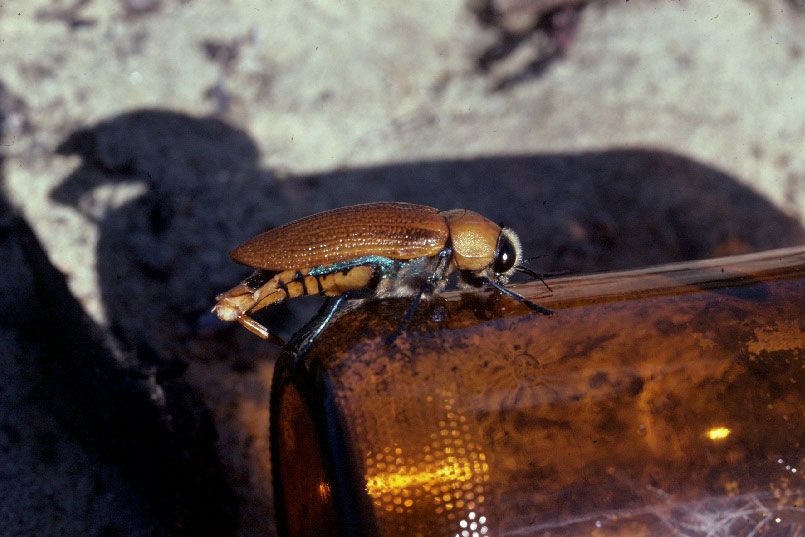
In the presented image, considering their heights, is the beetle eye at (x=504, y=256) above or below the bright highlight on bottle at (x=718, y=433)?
above

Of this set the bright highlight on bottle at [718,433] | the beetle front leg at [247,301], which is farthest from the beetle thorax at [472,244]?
the bright highlight on bottle at [718,433]

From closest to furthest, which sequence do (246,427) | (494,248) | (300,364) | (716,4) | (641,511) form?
(641,511) < (300,364) < (494,248) < (246,427) < (716,4)

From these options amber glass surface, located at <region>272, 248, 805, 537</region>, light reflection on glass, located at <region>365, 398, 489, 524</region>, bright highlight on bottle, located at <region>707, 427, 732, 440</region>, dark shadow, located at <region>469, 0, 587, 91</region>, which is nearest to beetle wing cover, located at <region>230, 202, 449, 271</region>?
amber glass surface, located at <region>272, 248, 805, 537</region>

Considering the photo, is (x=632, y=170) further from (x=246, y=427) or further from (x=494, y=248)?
(x=246, y=427)

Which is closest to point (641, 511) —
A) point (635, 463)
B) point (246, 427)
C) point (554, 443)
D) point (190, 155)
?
point (635, 463)

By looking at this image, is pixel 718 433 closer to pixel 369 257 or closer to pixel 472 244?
pixel 472 244

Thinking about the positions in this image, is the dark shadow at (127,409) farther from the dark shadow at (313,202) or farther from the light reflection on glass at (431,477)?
the light reflection on glass at (431,477)

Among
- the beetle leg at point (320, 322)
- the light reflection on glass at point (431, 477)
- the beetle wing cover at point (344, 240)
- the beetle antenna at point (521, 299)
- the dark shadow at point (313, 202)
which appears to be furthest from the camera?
the dark shadow at point (313, 202)
